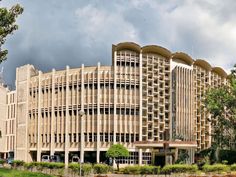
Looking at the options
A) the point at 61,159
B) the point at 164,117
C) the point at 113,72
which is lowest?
the point at 61,159

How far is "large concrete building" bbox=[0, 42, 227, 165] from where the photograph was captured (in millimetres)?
87375

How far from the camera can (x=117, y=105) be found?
Result: 87.4 m

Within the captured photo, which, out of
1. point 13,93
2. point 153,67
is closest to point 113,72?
point 153,67

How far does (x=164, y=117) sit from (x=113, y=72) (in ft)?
44.9

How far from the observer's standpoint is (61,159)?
92.4 meters

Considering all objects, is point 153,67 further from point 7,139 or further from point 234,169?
point 7,139

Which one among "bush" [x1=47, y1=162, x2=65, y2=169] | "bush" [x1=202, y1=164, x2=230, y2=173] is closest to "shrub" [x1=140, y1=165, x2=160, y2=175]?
"bush" [x1=202, y1=164, x2=230, y2=173]

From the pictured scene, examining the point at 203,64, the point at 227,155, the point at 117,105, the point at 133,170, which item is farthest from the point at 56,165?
the point at 203,64

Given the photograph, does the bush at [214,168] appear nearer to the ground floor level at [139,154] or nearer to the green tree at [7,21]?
the ground floor level at [139,154]

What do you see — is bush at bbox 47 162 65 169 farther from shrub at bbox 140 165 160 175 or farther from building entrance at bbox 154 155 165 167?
building entrance at bbox 154 155 165 167

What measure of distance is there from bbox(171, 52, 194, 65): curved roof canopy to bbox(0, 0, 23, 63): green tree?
212ft

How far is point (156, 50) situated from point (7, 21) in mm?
62622

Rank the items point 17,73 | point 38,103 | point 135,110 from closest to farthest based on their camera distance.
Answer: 1. point 135,110
2. point 38,103
3. point 17,73

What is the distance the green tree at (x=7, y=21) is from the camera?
30.0 meters
